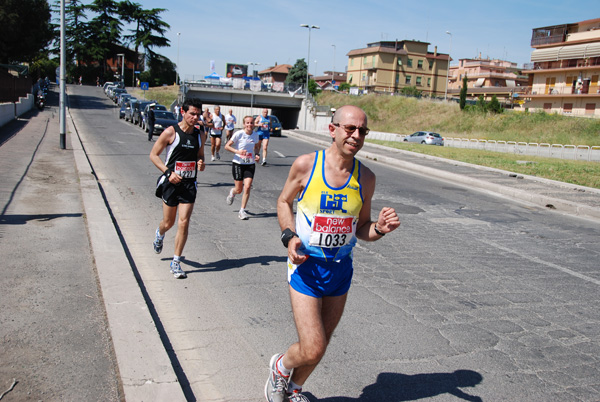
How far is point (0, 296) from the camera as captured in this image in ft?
16.1

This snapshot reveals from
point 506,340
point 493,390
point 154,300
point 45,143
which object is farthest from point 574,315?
point 45,143

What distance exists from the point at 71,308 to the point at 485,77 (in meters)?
112

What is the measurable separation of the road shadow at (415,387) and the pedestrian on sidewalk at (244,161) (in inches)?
239

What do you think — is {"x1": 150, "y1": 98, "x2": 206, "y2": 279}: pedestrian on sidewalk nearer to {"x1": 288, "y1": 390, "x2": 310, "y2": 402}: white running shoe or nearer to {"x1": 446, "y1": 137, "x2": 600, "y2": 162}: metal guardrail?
{"x1": 288, "y1": 390, "x2": 310, "y2": 402}: white running shoe

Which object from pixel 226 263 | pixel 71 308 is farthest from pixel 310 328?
pixel 226 263

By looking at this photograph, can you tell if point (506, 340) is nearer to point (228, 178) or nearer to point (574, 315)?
point (574, 315)

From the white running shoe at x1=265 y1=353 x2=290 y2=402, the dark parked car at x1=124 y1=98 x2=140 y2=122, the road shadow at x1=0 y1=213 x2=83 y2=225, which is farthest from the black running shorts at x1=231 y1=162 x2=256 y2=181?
the dark parked car at x1=124 y1=98 x2=140 y2=122

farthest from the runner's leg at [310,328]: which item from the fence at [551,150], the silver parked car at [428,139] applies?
the silver parked car at [428,139]

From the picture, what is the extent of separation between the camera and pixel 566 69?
5903 centimetres

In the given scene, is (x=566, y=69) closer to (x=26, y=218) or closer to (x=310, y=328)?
(x=26, y=218)

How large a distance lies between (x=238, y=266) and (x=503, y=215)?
6.86 m

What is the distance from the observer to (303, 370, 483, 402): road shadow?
12.0ft

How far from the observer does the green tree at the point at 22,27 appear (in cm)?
4600

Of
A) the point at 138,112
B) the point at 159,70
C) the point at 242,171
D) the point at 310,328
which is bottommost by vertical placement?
the point at 310,328
